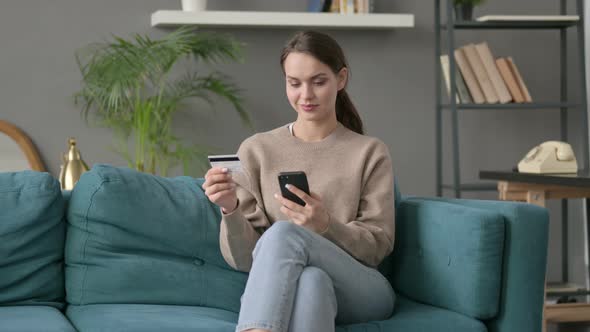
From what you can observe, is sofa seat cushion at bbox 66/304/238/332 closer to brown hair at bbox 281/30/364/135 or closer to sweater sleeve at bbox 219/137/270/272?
sweater sleeve at bbox 219/137/270/272

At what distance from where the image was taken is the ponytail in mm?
2584

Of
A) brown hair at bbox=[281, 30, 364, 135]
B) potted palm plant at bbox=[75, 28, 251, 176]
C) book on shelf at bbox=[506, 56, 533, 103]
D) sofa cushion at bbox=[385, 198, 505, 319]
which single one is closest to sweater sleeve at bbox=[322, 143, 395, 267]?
sofa cushion at bbox=[385, 198, 505, 319]

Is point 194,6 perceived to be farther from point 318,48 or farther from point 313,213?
point 313,213

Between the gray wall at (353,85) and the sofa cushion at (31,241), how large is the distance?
1.62 metres

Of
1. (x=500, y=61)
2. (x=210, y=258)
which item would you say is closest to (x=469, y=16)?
(x=500, y=61)

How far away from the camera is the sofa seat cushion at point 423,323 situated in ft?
7.04

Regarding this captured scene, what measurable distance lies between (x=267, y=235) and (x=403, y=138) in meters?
2.42

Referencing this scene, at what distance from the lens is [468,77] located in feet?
13.7

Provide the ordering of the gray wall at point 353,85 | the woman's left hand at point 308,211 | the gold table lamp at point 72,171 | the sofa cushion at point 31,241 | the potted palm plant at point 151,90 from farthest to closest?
the gray wall at point 353,85 → the potted palm plant at point 151,90 → the gold table lamp at point 72,171 → the sofa cushion at point 31,241 → the woman's left hand at point 308,211

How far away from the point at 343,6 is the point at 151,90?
36.6 inches

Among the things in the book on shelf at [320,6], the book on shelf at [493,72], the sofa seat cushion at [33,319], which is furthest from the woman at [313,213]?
the book on shelf at [493,72]

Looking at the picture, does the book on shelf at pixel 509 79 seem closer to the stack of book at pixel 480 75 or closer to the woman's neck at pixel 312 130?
the stack of book at pixel 480 75

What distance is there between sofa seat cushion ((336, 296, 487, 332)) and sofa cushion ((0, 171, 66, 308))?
0.77 metres

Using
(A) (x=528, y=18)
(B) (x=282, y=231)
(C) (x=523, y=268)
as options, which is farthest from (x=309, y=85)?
(A) (x=528, y=18)
